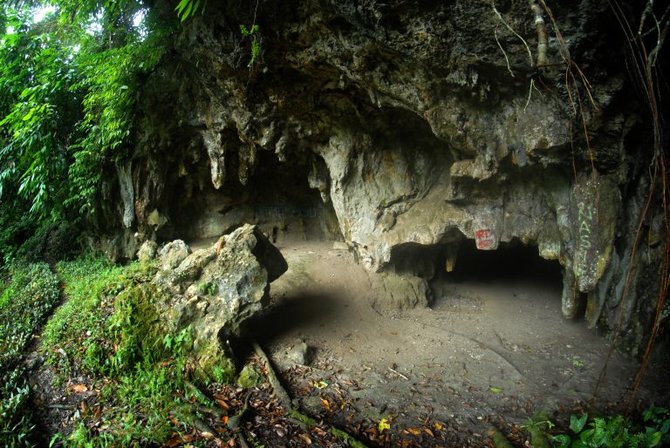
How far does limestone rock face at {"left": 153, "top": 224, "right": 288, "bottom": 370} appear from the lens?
539 centimetres

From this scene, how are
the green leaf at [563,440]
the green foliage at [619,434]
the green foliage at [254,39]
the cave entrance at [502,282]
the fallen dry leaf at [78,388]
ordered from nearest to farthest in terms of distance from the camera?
the green foliage at [619,434]
the green leaf at [563,440]
the fallen dry leaf at [78,388]
the green foliage at [254,39]
the cave entrance at [502,282]

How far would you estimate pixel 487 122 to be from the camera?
5.68 metres

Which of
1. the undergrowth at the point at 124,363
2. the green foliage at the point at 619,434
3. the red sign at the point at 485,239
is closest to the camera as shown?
the green foliage at the point at 619,434

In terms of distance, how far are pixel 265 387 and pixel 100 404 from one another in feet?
6.46

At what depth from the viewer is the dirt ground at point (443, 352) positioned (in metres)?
4.90

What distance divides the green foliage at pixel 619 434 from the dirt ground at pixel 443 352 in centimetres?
56

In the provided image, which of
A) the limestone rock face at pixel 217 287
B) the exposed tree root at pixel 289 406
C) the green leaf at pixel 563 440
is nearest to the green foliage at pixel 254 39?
the limestone rock face at pixel 217 287

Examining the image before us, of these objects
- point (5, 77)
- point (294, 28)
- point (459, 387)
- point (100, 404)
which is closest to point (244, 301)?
point (100, 404)

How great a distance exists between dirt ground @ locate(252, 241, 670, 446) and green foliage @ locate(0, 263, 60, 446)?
3011 mm

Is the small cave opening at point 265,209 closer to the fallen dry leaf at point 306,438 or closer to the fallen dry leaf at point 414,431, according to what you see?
the fallen dry leaf at point 414,431

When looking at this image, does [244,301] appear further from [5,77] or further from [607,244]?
[5,77]

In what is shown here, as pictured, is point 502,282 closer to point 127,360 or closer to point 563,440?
point 563,440

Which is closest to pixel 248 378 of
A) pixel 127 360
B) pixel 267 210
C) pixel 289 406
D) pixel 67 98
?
pixel 289 406

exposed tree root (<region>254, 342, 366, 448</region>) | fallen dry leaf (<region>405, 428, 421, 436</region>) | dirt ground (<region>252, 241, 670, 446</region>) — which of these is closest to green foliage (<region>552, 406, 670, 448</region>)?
dirt ground (<region>252, 241, 670, 446</region>)
